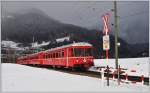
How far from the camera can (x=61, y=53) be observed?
3947 centimetres

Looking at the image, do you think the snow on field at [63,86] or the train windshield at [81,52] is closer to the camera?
the snow on field at [63,86]

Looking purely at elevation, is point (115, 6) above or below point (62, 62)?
above

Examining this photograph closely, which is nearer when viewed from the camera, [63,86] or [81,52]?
[63,86]

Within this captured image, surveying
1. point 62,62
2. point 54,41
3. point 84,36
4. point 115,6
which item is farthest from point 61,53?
point 84,36

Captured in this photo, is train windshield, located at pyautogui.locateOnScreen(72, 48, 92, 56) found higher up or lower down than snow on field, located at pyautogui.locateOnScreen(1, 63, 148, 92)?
higher up

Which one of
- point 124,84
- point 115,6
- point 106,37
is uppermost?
point 115,6

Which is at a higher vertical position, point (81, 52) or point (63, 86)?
point (81, 52)

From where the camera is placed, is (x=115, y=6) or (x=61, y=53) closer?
(x=115, y=6)

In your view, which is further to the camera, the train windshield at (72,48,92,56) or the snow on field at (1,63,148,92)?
the train windshield at (72,48,92,56)

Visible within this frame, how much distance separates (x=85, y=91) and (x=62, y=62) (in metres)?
23.3

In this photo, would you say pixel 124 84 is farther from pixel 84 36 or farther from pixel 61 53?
pixel 84 36

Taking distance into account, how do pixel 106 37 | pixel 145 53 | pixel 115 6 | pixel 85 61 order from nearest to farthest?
pixel 106 37, pixel 115 6, pixel 85 61, pixel 145 53

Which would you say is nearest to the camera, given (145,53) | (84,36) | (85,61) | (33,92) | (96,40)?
(33,92)

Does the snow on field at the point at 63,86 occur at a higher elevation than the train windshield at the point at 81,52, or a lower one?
lower
